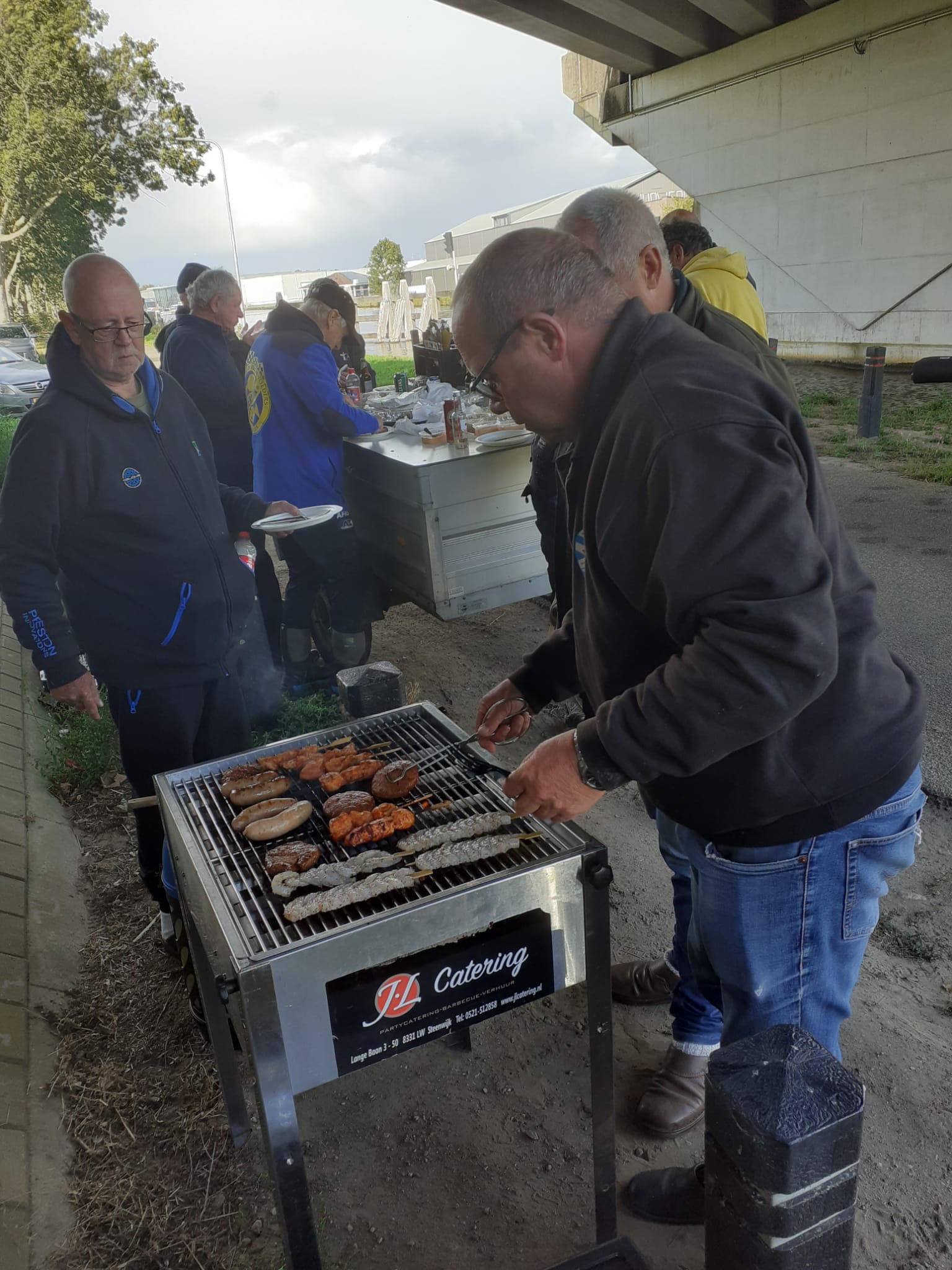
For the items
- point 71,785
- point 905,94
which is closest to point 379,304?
point 905,94

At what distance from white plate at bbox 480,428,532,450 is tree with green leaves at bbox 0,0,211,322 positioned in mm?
3034

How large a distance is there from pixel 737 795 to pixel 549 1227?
4.73 ft

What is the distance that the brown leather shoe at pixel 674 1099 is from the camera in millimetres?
2365

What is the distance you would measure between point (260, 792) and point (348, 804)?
22 centimetres

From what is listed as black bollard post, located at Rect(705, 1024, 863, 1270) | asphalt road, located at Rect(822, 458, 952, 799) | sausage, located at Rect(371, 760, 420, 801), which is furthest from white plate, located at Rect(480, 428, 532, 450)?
black bollard post, located at Rect(705, 1024, 863, 1270)

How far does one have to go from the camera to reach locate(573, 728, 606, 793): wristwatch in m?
1.45

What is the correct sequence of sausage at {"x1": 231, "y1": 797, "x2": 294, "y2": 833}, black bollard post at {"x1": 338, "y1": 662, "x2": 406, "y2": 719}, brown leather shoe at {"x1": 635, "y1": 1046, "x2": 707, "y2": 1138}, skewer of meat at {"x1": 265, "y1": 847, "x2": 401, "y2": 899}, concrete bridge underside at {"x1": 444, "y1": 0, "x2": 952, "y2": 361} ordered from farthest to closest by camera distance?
concrete bridge underside at {"x1": 444, "y1": 0, "x2": 952, "y2": 361} < black bollard post at {"x1": 338, "y1": 662, "x2": 406, "y2": 719} < brown leather shoe at {"x1": 635, "y1": 1046, "x2": 707, "y2": 1138} < sausage at {"x1": 231, "y1": 797, "x2": 294, "y2": 833} < skewer of meat at {"x1": 265, "y1": 847, "x2": 401, "y2": 899}

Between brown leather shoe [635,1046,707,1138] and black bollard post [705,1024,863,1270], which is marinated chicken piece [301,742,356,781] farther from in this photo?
brown leather shoe [635,1046,707,1138]

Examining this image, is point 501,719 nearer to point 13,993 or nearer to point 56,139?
point 13,993

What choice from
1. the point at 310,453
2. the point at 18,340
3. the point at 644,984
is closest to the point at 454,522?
the point at 310,453

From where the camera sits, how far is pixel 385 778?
201 cm

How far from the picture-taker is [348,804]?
193cm

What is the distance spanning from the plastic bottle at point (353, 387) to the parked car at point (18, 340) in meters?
2.17

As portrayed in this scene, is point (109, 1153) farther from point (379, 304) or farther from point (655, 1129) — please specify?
point (379, 304)
